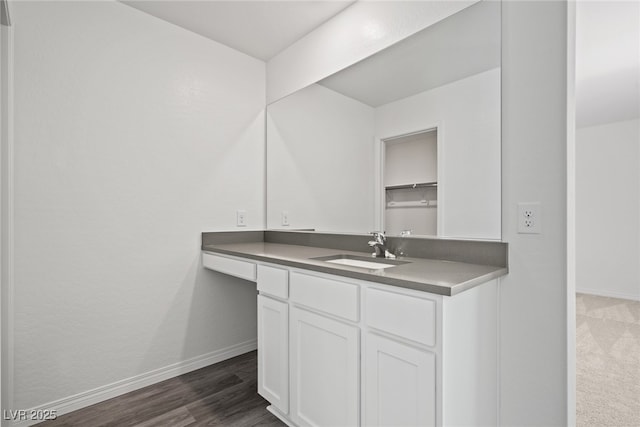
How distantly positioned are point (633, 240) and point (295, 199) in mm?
4580

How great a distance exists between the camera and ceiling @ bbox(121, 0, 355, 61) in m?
1.96

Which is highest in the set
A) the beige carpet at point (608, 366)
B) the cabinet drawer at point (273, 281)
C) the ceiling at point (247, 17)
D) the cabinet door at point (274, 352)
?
the ceiling at point (247, 17)

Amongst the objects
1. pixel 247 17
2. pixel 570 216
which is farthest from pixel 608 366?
pixel 247 17

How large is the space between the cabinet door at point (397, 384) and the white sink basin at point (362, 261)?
49 centimetres

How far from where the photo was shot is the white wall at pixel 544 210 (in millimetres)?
1215

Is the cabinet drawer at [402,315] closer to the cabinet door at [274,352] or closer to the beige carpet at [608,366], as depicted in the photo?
the cabinet door at [274,352]

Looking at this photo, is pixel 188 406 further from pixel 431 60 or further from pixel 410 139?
pixel 431 60

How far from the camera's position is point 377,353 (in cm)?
117

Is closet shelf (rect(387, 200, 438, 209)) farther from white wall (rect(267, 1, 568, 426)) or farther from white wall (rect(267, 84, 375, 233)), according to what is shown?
white wall (rect(267, 1, 568, 426))

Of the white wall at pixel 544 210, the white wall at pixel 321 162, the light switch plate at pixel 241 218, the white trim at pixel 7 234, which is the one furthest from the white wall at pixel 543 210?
the white trim at pixel 7 234

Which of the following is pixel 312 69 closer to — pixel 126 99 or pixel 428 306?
pixel 126 99

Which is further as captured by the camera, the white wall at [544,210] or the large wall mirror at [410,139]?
the large wall mirror at [410,139]

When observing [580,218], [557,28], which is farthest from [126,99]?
[580,218]

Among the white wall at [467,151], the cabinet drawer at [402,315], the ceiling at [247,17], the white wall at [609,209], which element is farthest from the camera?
the white wall at [609,209]
